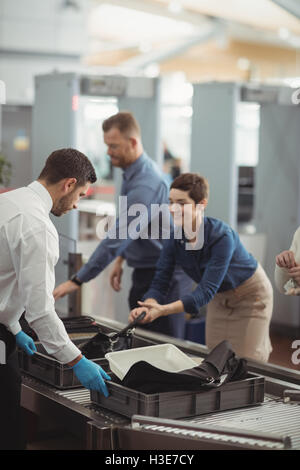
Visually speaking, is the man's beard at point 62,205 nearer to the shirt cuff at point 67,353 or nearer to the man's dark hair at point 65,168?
the man's dark hair at point 65,168

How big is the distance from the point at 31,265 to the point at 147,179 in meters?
1.71

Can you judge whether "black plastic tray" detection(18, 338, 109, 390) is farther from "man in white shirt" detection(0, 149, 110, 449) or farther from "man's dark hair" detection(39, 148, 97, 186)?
"man's dark hair" detection(39, 148, 97, 186)

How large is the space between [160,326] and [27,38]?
Answer: 7.73m

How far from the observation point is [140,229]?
380 centimetres

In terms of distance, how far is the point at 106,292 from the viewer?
17.0 feet

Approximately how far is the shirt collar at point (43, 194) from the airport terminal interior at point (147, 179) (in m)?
0.58

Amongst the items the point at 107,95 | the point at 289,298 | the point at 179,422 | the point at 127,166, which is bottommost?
the point at 289,298

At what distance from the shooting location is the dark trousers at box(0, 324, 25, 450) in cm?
239

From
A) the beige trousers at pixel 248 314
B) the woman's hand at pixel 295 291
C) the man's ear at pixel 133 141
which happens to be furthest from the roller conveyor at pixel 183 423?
the man's ear at pixel 133 141

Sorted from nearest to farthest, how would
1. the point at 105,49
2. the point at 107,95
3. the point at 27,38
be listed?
the point at 107,95 < the point at 27,38 < the point at 105,49

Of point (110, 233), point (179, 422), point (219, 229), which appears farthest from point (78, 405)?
point (110, 233)

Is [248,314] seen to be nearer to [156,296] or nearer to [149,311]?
[156,296]

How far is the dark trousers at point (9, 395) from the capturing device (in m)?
2.39
